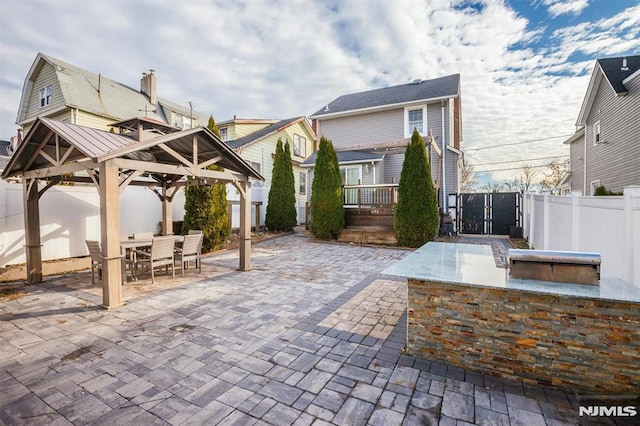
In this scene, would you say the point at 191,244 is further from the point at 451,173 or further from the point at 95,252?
the point at 451,173

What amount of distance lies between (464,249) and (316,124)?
14.6m

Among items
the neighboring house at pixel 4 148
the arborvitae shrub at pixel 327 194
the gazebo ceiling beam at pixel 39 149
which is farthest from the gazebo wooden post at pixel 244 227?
the neighboring house at pixel 4 148

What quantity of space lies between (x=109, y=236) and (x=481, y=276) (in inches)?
214

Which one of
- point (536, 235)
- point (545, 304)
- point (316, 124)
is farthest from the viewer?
point (316, 124)

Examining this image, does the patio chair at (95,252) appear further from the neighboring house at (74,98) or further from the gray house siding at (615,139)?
the gray house siding at (615,139)

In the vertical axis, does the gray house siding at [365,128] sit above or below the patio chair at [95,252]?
above

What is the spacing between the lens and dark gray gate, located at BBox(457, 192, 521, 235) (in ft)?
43.4

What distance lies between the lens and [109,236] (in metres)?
4.71

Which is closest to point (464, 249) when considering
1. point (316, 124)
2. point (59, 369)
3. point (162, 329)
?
point (162, 329)

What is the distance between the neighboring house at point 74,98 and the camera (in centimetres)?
1371

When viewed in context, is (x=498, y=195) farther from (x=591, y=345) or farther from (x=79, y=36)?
(x=79, y=36)

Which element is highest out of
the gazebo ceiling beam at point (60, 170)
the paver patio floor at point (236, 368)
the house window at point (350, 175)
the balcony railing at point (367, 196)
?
the house window at point (350, 175)

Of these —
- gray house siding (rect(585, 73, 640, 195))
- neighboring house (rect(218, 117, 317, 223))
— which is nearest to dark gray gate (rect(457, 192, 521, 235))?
gray house siding (rect(585, 73, 640, 195))

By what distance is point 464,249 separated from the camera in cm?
498
